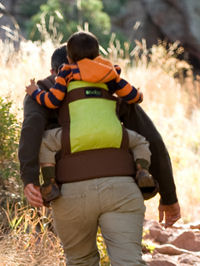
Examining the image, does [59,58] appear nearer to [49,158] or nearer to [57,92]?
[57,92]

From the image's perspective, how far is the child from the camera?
2.26 meters

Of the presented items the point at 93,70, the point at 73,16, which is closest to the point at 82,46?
the point at 93,70

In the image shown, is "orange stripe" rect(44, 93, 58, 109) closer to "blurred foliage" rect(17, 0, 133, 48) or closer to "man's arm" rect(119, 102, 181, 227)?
"man's arm" rect(119, 102, 181, 227)

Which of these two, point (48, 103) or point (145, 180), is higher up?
point (48, 103)

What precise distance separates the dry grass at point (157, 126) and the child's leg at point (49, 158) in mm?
1018

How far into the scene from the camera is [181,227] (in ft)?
15.2

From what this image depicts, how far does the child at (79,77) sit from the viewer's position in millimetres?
2256

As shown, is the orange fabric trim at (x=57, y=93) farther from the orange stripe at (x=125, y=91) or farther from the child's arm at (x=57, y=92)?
the orange stripe at (x=125, y=91)

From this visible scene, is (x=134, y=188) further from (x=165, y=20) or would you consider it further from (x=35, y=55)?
(x=165, y=20)

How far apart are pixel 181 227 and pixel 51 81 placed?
263cm

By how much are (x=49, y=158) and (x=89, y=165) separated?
0.19m

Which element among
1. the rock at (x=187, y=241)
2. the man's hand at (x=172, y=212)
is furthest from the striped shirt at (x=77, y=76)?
the rock at (x=187, y=241)

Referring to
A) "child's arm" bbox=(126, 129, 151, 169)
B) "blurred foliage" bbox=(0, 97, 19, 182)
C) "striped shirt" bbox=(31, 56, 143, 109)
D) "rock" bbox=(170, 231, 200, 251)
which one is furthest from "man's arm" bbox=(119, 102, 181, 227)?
"rock" bbox=(170, 231, 200, 251)

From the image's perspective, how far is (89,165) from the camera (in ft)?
7.30
